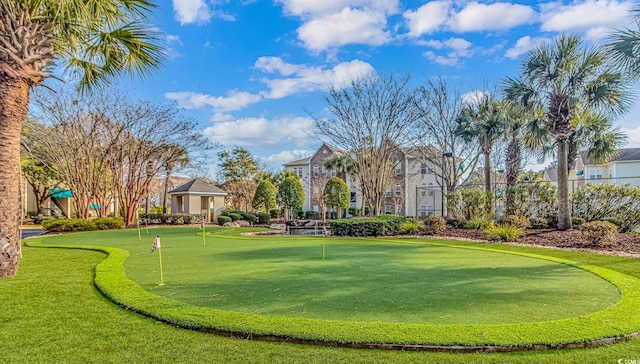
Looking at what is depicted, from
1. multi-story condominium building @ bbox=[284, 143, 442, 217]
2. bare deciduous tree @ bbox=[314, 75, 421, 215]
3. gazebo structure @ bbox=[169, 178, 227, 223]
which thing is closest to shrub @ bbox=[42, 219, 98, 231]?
gazebo structure @ bbox=[169, 178, 227, 223]

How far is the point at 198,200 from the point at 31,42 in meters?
24.8

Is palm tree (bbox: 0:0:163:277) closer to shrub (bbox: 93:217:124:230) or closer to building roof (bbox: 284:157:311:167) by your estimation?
shrub (bbox: 93:217:124:230)

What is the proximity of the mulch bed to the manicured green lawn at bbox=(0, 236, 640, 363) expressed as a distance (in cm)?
769

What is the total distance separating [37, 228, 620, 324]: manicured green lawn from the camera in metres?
3.89

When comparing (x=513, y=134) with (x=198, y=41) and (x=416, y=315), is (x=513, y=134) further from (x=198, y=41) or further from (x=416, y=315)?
(x=416, y=315)

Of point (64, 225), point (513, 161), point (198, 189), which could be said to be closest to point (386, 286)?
point (513, 161)

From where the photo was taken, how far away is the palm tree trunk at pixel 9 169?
19.2 feet

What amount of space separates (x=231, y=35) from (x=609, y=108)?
13813 mm

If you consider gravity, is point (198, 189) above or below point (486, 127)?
below

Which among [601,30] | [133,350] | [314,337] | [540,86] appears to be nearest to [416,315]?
[314,337]

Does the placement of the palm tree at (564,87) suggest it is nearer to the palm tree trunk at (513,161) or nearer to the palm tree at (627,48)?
the palm tree at (627,48)

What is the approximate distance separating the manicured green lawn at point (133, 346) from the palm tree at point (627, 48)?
9014 millimetres

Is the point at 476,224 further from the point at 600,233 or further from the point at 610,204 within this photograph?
the point at 600,233

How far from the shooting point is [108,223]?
19250 millimetres
